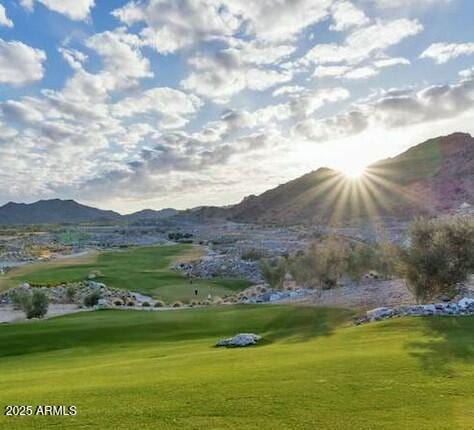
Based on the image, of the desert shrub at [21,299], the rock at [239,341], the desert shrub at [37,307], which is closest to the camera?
the rock at [239,341]

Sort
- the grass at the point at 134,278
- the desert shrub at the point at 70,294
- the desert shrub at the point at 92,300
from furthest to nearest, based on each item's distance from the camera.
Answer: the grass at the point at 134,278 < the desert shrub at the point at 70,294 < the desert shrub at the point at 92,300

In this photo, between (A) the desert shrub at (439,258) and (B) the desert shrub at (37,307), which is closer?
(A) the desert shrub at (439,258)

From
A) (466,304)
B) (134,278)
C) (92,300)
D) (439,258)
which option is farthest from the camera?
(134,278)

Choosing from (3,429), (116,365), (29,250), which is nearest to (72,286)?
(116,365)

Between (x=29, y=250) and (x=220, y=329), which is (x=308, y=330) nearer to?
(x=220, y=329)

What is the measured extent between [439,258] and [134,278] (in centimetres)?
6170

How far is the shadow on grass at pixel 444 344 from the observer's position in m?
16.9

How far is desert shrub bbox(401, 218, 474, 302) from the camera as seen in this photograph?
1379 inches

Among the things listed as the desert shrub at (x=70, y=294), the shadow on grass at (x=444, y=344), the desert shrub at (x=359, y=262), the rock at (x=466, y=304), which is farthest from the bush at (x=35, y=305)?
the rock at (x=466, y=304)

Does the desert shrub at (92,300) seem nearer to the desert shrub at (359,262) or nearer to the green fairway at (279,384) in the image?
the desert shrub at (359,262)

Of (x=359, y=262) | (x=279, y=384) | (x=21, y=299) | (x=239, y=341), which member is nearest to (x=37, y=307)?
(x=21, y=299)

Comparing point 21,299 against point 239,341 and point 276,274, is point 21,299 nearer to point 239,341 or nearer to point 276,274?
point 276,274

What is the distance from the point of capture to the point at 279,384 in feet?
48.9

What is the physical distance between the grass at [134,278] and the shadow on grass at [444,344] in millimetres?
47093
